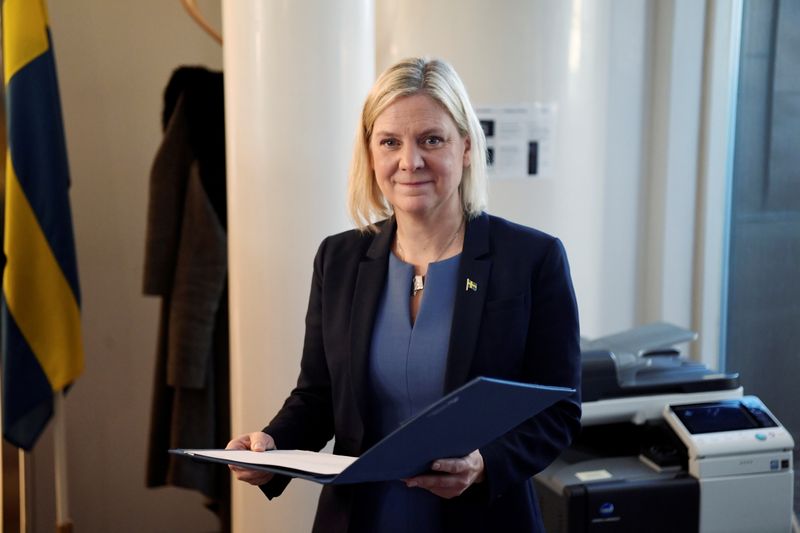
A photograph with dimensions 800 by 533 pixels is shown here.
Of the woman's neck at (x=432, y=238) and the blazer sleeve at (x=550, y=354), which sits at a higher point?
the woman's neck at (x=432, y=238)

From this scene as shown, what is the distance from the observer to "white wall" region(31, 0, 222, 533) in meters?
3.04

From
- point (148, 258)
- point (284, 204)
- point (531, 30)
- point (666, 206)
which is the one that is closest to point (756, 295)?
point (666, 206)

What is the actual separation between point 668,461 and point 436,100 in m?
1.05

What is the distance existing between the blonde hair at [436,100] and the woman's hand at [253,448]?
0.40 meters

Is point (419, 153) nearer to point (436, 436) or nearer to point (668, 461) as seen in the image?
point (436, 436)

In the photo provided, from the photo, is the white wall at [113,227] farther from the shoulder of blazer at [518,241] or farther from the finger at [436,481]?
the finger at [436,481]

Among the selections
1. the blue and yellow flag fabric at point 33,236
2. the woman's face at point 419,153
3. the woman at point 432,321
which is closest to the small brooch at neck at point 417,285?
the woman at point 432,321

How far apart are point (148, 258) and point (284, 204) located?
658 mm

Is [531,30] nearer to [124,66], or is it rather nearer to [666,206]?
[666,206]

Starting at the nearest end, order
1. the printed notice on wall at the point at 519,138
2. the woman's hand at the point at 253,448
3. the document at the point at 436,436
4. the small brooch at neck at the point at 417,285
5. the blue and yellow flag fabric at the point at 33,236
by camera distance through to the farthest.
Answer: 1. the document at the point at 436,436
2. the woman's hand at the point at 253,448
3. the small brooch at neck at the point at 417,285
4. the blue and yellow flag fabric at the point at 33,236
5. the printed notice on wall at the point at 519,138

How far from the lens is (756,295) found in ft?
9.68

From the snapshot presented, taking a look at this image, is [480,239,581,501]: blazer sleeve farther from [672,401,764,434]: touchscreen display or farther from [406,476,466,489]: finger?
[672,401,764,434]: touchscreen display

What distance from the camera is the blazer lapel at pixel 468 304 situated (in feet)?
4.38

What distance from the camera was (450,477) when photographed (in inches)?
46.8
